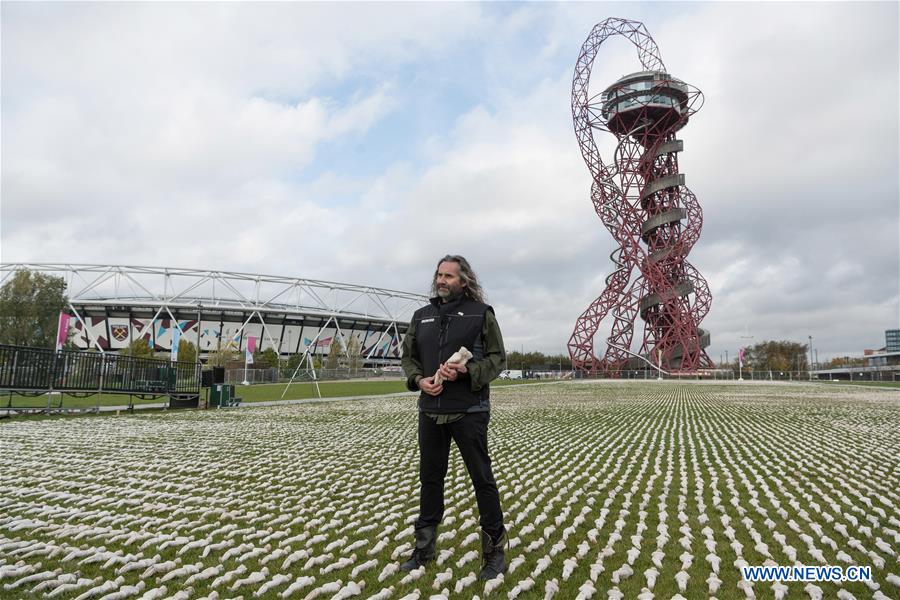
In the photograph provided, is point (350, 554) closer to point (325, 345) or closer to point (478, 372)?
point (478, 372)

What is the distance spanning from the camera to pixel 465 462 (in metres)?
3.51

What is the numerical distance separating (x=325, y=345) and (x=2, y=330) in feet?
160

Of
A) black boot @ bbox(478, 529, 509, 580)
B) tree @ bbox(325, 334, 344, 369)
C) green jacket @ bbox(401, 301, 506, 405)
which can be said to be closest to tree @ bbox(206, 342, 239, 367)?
tree @ bbox(325, 334, 344, 369)

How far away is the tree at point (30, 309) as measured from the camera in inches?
1887

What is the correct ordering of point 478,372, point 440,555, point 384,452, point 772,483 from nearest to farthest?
1. point 478,372
2. point 440,555
3. point 772,483
4. point 384,452

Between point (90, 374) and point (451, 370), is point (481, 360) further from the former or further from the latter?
point (90, 374)

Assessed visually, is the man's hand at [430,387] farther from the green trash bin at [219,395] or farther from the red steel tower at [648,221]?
the red steel tower at [648,221]

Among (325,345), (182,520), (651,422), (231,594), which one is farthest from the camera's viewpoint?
(325,345)

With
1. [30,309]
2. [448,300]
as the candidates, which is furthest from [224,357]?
[448,300]

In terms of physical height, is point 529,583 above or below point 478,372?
below

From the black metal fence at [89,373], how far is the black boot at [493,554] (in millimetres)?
13650

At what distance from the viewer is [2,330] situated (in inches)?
1869

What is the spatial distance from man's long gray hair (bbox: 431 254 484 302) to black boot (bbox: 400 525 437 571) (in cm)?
164

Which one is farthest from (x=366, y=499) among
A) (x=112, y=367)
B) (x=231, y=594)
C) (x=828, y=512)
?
(x=112, y=367)
